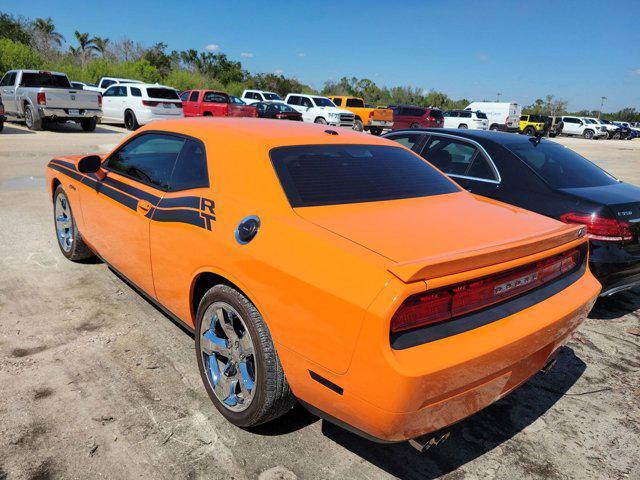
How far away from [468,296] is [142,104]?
17.1 metres

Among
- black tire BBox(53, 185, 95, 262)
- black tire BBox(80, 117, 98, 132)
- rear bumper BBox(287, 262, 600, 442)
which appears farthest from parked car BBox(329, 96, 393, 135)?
rear bumper BBox(287, 262, 600, 442)

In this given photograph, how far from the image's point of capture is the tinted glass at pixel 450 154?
4.93m

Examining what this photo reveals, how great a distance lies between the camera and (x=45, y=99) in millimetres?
14672

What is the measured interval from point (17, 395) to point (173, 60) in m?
59.0

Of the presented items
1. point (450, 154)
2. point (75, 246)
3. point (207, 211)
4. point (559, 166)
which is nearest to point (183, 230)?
point (207, 211)

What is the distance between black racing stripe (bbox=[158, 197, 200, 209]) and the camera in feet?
8.63

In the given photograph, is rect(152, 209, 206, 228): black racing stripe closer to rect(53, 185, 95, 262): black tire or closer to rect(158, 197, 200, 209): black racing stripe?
rect(158, 197, 200, 209): black racing stripe

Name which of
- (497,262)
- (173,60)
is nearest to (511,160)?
(497,262)

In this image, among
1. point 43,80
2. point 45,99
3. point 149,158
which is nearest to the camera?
point 149,158

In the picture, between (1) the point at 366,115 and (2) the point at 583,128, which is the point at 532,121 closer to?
(2) the point at 583,128

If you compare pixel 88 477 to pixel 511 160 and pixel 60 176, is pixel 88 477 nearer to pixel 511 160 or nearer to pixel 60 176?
pixel 60 176

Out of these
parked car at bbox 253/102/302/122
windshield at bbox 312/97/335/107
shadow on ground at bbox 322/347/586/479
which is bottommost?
shadow on ground at bbox 322/347/586/479

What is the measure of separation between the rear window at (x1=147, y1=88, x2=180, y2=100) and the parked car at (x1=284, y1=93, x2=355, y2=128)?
616 centimetres

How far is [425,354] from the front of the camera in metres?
1.76
